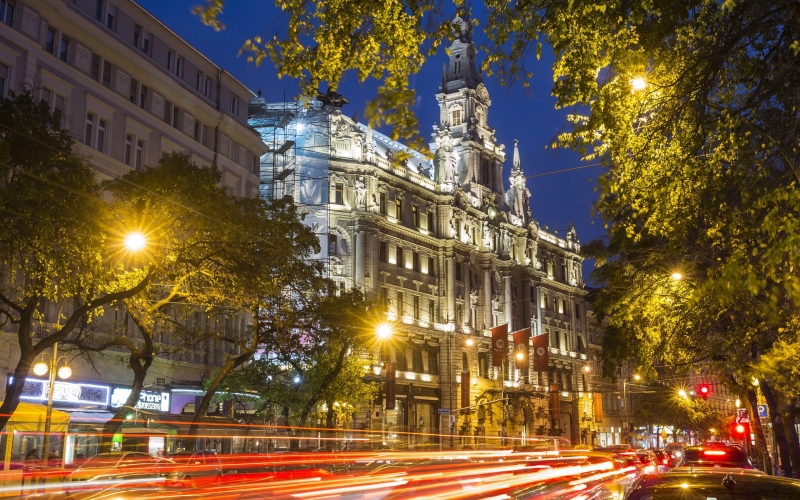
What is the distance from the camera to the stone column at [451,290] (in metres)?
69.9

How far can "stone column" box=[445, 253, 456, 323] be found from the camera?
6988 cm

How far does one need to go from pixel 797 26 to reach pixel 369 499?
1273cm

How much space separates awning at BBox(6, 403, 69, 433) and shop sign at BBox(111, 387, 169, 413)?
31.4 ft

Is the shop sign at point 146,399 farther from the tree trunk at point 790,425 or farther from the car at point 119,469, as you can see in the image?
the tree trunk at point 790,425

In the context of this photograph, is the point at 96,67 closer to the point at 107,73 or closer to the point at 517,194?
the point at 107,73

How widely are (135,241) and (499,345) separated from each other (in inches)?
1594

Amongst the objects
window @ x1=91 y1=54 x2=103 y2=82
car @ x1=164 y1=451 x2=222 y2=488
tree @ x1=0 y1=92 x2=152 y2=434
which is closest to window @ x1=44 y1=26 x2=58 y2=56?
window @ x1=91 y1=54 x2=103 y2=82

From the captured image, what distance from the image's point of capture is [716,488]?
6.52 meters

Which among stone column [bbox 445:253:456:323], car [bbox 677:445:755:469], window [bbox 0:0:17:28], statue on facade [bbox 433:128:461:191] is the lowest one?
car [bbox 677:445:755:469]

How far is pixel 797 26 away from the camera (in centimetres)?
909

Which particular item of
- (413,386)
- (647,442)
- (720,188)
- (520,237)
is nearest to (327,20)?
(720,188)

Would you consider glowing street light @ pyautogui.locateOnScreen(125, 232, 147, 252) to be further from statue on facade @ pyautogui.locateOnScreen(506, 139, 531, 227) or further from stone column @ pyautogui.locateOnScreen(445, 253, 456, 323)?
statue on facade @ pyautogui.locateOnScreen(506, 139, 531, 227)

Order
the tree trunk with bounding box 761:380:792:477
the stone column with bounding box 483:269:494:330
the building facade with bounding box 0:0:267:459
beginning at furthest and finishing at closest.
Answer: the stone column with bounding box 483:269:494:330
the building facade with bounding box 0:0:267:459
the tree trunk with bounding box 761:380:792:477

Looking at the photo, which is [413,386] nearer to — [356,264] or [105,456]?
[356,264]
